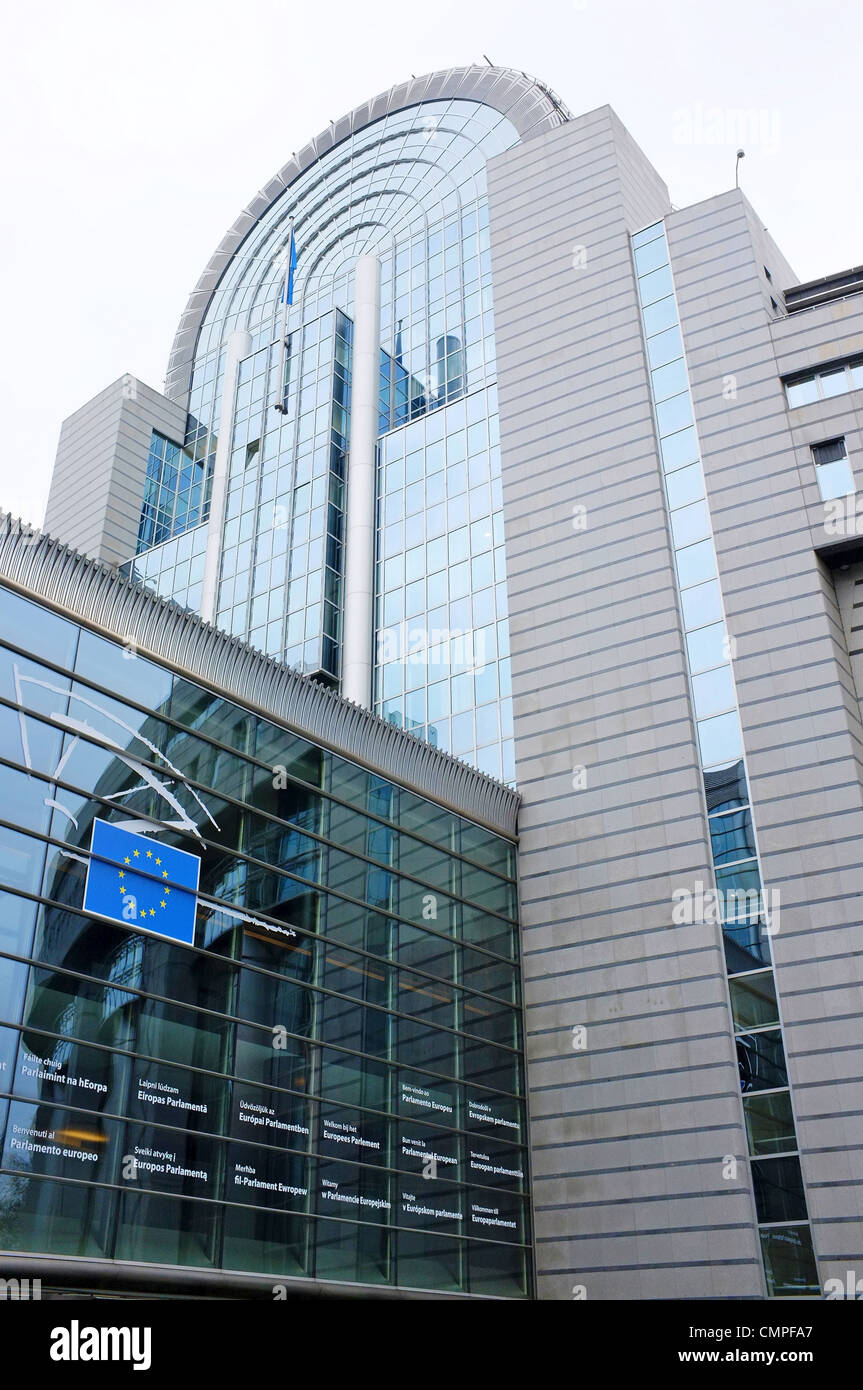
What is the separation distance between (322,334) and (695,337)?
2036cm

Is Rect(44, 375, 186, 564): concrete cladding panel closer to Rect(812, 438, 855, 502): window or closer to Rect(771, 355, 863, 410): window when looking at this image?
Rect(771, 355, 863, 410): window

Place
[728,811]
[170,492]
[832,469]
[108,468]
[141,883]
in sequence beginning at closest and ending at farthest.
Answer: [141,883], [728,811], [832,469], [108,468], [170,492]

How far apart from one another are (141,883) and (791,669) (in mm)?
18074

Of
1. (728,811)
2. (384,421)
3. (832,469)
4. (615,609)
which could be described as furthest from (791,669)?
(384,421)

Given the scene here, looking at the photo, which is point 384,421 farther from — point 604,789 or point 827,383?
point 604,789

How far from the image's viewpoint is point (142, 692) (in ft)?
78.6

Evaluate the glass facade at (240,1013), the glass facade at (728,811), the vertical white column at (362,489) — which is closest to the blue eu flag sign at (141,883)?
the glass facade at (240,1013)

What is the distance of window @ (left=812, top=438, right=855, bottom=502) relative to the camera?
3331cm

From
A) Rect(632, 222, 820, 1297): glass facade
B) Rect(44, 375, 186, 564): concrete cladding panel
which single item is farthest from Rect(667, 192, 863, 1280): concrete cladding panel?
Rect(44, 375, 186, 564): concrete cladding panel

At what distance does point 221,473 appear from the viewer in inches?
2157

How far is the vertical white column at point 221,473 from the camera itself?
51.7 meters

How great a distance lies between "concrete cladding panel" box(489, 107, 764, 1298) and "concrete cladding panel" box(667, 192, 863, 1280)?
5.59 feet

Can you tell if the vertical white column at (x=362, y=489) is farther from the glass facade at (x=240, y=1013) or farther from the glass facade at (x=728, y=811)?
the glass facade at (x=240, y=1013)

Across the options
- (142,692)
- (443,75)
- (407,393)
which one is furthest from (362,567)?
(443,75)
